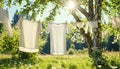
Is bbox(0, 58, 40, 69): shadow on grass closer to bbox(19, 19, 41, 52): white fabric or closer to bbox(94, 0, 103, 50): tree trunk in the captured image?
bbox(19, 19, 41, 52): white fabric

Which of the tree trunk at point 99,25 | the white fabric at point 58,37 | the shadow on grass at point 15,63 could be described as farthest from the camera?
the tree trunk at point 99,25

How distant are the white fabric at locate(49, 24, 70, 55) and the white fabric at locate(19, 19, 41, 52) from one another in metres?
0.78

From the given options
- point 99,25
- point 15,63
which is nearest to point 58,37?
point 99,25

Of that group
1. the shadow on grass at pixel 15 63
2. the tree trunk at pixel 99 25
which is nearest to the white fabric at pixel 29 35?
the shadow on grass at pixel 15 63

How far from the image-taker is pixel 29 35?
41.3 ft

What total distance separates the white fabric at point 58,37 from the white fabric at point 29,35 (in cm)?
78

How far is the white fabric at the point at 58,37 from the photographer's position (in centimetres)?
1334

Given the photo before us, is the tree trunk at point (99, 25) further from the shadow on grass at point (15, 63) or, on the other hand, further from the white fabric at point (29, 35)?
the shadow on grass at point (15, 63)

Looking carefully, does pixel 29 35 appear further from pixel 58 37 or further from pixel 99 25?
pixel 99 25

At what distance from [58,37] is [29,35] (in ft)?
5.01

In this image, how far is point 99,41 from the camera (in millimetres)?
14727

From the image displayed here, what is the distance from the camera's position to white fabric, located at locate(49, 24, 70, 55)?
13336 mm

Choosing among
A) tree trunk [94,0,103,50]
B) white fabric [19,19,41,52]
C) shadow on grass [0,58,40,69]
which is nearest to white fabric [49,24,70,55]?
white fabric [19,19,41,52]

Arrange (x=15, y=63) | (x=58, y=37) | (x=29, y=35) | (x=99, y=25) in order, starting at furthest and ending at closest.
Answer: (x=99, y=25) → (x=58, y=37) → (x=15, y=63) → (x=29, y=35)
